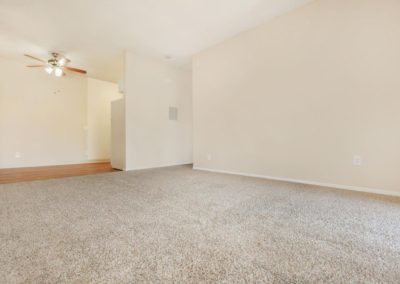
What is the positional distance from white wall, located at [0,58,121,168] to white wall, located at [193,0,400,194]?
4.00m

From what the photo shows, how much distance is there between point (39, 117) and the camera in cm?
471

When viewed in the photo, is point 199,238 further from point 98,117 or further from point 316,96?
point 98,117

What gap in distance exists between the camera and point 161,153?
14.8 feet

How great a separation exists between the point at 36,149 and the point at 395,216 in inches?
257

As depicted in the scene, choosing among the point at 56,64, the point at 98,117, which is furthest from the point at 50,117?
the point at 56,64

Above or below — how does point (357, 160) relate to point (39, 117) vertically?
below

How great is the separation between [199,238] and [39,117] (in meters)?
5.51

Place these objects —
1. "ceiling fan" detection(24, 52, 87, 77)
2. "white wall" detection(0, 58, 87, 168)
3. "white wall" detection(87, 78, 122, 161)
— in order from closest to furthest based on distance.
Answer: "ceiling fan" detection(24, 52, 87, 77) < "white wall" detection(0, 58, 87, 168) < "white wall" detection(87, 78, 122, 161)

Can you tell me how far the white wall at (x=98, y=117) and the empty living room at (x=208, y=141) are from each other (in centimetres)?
6

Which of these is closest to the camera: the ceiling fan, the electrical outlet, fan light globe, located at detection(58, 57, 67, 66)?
the electrical outlet

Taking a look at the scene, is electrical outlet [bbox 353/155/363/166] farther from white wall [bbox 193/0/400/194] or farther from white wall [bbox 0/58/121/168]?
white wall [bbox 0/58/121/168]

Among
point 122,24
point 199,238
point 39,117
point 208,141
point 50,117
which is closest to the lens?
point 199,238

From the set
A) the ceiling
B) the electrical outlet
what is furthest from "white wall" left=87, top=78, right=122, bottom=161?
the electrical outlet

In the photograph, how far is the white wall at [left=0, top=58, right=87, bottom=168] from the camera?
429 centimetres
